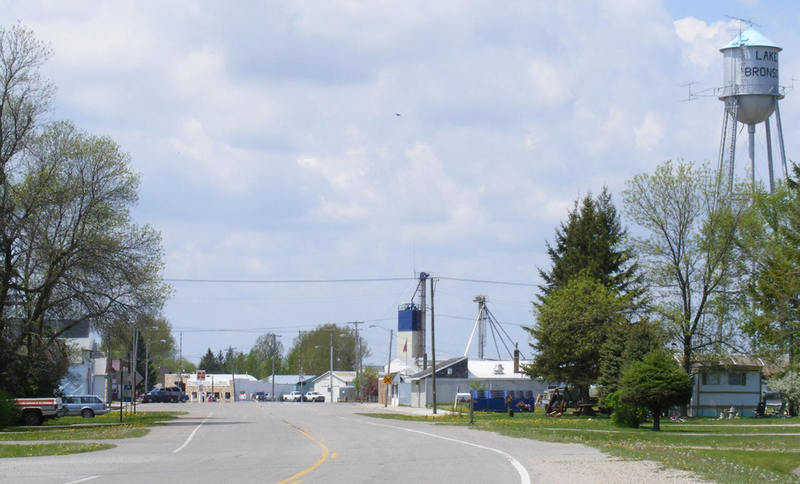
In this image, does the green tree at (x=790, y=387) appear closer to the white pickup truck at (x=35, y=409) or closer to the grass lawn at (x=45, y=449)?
the white pickup truck at (x=35, y=409)

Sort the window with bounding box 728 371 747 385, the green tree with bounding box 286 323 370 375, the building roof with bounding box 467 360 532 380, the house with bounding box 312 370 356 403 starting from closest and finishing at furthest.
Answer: the window with bounding box 728 371 747 385, the building roof with bounding box 467 360 532 380, the house with bounding box 312 370 356 403, the green tree with bounding box 286 323 370 375

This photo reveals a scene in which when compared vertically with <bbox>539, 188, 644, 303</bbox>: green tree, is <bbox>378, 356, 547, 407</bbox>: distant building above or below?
below

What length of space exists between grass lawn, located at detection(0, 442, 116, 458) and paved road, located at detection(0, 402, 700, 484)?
0.69 meters

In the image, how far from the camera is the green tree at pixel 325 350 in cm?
16938

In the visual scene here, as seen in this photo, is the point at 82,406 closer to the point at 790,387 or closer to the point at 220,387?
the point at 790,387

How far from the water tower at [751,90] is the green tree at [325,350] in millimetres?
117563

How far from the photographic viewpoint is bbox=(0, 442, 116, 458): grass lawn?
23.3 m

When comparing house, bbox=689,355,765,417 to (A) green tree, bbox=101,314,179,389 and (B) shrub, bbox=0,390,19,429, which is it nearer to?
(A) green tree, bbox=101,314,179,389

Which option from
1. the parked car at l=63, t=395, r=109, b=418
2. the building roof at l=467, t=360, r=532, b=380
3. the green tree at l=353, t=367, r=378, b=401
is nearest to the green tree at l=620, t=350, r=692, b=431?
the parked car at l=63, t=395, r=109, b=418

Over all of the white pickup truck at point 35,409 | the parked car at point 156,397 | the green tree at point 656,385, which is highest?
the green tree at point 656,385

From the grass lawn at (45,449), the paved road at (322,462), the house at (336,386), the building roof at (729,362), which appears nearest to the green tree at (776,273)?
the building roof at (729,362)

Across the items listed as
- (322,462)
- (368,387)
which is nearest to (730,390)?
(322,462)

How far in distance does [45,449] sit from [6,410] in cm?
1540

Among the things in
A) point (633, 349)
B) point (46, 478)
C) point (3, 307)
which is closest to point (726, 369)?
point (633, 349)
